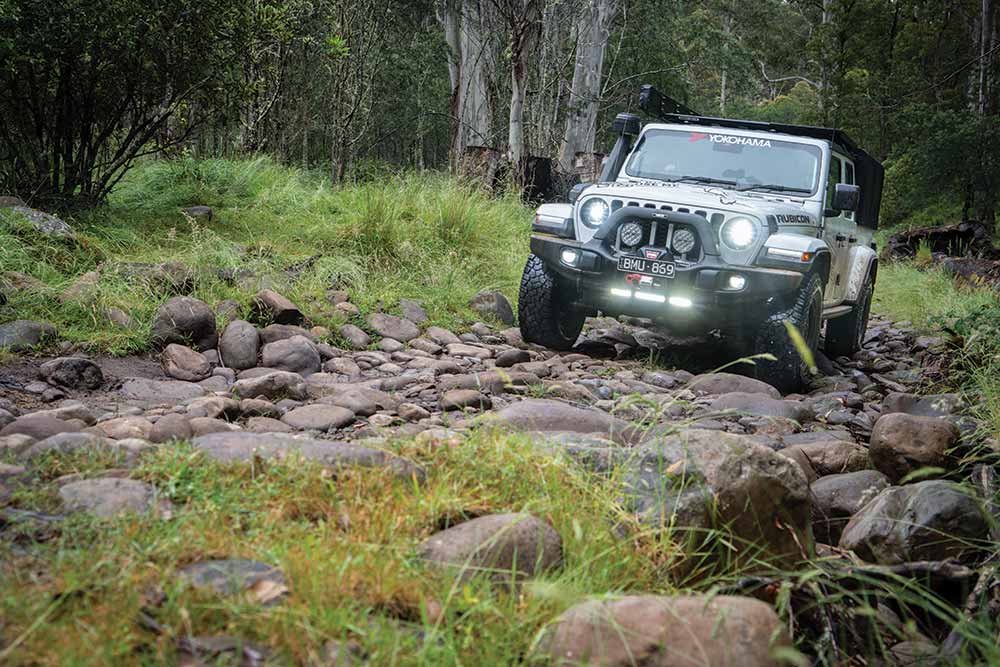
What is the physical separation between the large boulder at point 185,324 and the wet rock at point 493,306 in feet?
8.17

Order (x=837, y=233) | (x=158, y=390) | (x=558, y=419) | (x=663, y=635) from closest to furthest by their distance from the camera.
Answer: (x=663, y=635) → (x=558, y=419) → (x=158, y=390) → (x=837, y=233)

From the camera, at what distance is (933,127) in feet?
69.8

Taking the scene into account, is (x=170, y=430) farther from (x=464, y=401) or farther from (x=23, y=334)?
(x=23, y=334)

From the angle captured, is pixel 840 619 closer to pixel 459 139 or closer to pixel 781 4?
pixel 459 139

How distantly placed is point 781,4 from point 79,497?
132 feet

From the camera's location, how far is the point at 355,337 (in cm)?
632

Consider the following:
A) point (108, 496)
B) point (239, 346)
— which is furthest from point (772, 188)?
point (108, 496)

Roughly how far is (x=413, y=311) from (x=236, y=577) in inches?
196

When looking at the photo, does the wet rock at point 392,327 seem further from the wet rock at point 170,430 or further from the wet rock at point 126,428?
the wet rock at point 170,430

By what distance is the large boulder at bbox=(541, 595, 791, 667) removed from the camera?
2.08 m

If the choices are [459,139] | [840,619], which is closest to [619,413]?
[840,619]

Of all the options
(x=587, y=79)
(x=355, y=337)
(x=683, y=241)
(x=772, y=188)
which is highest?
(x=587, y=79)

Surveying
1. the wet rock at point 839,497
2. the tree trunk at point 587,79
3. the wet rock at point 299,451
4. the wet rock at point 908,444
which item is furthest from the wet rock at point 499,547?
the tree trunk at point 587,79

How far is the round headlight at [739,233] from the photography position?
5.91 meters
